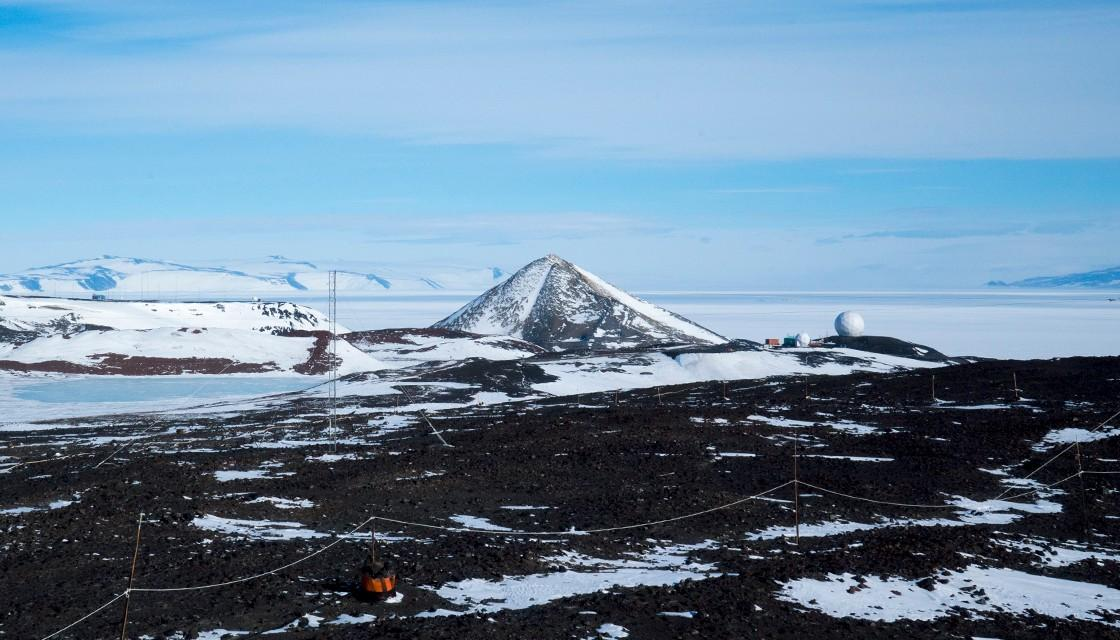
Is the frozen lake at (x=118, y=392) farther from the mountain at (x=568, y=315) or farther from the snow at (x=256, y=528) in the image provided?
the mountain at (x=568, y=315)

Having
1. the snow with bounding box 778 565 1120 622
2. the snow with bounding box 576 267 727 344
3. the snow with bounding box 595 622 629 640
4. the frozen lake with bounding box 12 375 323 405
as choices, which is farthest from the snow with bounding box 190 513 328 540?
the snow with bounding box 576 267 727 344

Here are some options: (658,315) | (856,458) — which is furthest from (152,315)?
(856,458)

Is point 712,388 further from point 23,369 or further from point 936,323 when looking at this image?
point 936,323

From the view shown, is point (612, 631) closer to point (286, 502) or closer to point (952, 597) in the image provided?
point (952, 597)

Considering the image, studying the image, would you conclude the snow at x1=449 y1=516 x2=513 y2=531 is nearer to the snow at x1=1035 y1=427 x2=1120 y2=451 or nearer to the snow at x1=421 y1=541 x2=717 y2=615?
the snow at x1=421 y1=541 x2=717 y2=615

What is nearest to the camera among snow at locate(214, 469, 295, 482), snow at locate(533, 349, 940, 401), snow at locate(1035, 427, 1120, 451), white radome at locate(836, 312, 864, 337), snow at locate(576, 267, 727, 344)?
snow at locate(214, 469, 295, 482)

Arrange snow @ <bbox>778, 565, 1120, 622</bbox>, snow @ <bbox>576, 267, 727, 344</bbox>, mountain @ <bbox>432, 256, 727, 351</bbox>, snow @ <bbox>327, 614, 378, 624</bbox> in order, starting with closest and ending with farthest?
snow @ <bbox>327, 614, 378, 624</bbox>, snow @ <bbox>778, 565, 1120, 622</bbox>, mountain @ <bbox>432, 256, 727, 351</bbox>, snow @ <bbox>576, 267, 727, 344</bbox>
